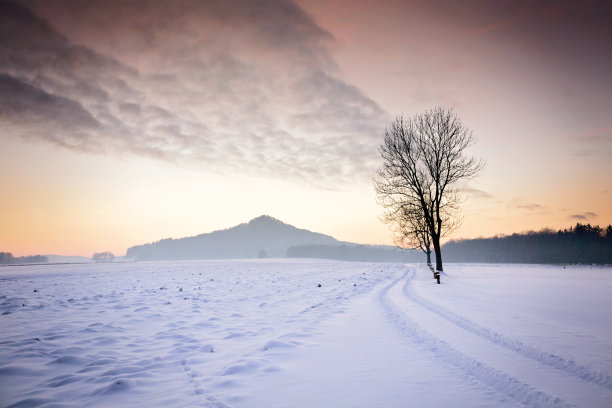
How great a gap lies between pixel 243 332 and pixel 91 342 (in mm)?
3093

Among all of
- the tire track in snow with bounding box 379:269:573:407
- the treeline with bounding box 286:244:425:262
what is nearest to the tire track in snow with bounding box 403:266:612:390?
the tire track in snow with bounding box 379:269:573:407

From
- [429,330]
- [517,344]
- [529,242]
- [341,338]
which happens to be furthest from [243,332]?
[529,242]

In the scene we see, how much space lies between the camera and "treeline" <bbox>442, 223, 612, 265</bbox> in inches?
3313

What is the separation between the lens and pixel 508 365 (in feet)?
12.4

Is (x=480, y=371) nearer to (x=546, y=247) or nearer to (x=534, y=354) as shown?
(x=534, y=354)

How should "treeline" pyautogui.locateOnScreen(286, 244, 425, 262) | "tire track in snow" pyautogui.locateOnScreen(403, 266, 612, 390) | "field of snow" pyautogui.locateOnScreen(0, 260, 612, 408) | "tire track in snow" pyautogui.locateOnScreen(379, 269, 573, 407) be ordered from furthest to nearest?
"treeline" pyautogui.locateOnScreen(286, 244, 425, 262) < "tire track in snow" pyautogui.locateOnScreen(403, 266, 612, 390) < "field of snow" pyautogui.locateOnScreen(0, 260, 612, 408) < "tire track in snow" pyautogui.locateOnScreen(379, 269, 573, 407)

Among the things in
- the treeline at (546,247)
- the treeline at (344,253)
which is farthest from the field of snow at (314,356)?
the treeline at (344,253)

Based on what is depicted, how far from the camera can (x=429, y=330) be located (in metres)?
5.68

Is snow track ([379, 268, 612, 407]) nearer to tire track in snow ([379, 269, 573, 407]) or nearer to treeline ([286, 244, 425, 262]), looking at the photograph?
tire track in snow ([379, 269, 573, 407])

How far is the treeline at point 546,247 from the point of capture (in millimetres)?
84137

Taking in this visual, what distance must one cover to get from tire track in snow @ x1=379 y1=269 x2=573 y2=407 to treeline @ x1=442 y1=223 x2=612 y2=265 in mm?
107332

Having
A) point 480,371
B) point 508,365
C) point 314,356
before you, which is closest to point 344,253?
point 314,356

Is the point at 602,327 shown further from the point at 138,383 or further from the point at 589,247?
the point at 589,247

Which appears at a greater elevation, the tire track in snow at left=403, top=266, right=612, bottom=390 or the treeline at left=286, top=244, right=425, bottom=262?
the tire track in snow at left=403, top=266, right=612, bottom=390
